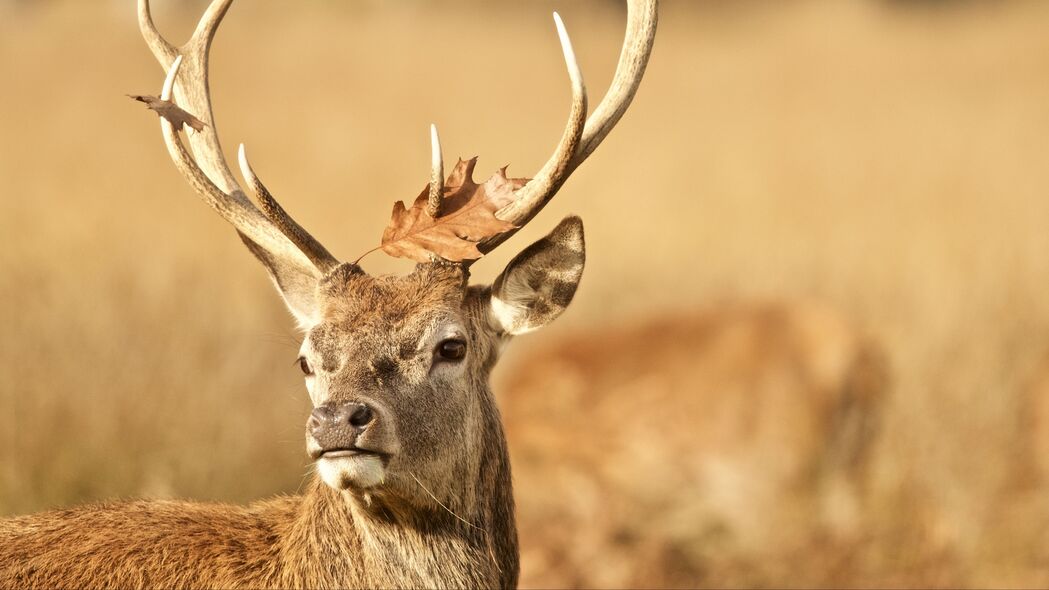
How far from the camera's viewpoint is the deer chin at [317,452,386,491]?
3764 mm

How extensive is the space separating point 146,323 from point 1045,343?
6.24 metres

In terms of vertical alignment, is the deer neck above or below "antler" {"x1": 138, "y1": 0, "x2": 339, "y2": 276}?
below

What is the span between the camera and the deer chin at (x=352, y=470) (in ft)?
12.3

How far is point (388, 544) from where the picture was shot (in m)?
4.21

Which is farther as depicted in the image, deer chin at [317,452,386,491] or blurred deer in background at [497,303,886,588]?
blurred deer in background at [497,303,886,588]

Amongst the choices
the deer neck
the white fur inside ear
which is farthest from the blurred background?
the deer neck

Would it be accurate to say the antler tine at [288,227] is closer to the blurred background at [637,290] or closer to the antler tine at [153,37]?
the blurred background at [637,290]

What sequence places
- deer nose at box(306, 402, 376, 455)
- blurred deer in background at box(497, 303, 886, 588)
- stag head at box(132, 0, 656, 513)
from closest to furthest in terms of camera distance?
deer nose at box(306, 402, 376, 455) < stag head at box(132, 0, 656, 513) < blurred deer in background at box(497, 303, 886, 588)

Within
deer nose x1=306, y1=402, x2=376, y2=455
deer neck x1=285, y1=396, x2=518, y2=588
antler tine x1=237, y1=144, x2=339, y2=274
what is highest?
antler tine x1=237, y1=144, x2=339, y2=274

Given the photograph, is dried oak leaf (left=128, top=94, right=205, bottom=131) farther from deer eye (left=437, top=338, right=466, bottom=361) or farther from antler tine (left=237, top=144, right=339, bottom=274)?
deer eye (left=437, top=338, right=466, bottom=361)

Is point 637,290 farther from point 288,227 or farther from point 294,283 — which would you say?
point 288,227

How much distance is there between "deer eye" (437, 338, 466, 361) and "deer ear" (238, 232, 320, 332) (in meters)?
0.62

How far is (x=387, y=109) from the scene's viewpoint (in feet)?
51.0

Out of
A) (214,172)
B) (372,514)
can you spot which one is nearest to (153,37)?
(214,172)
